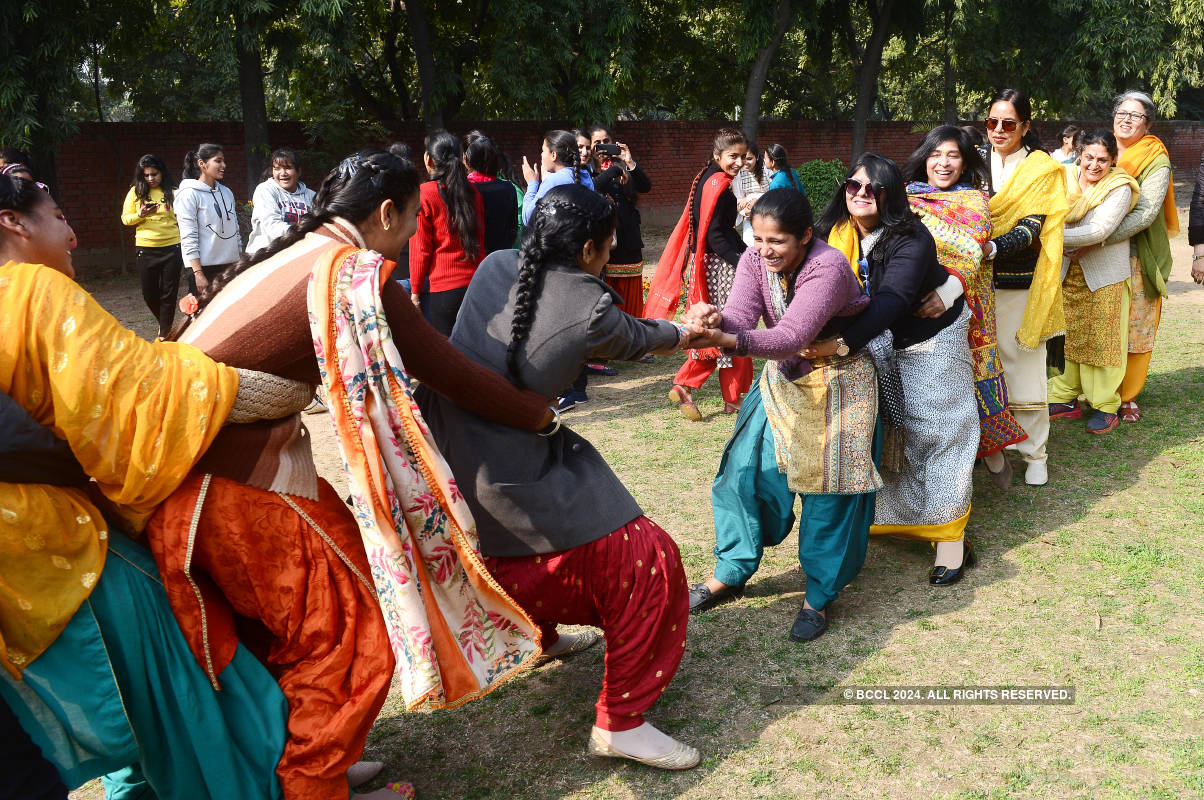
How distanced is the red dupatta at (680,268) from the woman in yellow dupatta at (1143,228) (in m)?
2.24

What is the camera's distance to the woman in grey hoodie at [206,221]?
649 cm

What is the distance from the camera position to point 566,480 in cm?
262

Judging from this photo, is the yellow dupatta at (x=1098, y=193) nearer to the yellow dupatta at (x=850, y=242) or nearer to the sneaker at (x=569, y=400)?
the yellow dupatta at (x=850, y=242)

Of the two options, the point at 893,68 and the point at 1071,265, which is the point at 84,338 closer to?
the point at 1071,265

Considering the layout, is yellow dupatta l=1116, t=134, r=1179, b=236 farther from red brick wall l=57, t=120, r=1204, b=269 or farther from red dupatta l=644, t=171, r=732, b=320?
red brick wall l=57, t=120, r=1204, b=269

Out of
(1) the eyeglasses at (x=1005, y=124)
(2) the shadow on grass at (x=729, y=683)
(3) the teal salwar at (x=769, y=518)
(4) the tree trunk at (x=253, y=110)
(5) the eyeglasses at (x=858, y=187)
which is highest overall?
(4) the tree trunk at (x=253, y=110)

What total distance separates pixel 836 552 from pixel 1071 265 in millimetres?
3064

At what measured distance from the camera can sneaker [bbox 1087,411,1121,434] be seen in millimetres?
5500

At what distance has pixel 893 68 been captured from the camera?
25812mm

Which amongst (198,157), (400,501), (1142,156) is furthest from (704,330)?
(198,157)

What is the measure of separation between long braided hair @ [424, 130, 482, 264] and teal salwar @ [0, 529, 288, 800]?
3698mm

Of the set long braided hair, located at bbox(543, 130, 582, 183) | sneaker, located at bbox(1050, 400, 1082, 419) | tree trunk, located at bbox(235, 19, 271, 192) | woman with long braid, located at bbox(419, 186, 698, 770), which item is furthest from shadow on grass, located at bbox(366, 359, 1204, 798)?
tree trunk, located at bbox(235, 19, 271, 192)

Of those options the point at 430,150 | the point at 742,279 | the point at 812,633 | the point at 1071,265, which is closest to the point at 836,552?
the point at 812,633

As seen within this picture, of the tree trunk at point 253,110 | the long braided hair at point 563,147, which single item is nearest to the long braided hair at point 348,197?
the long braided hair at point 563,147
